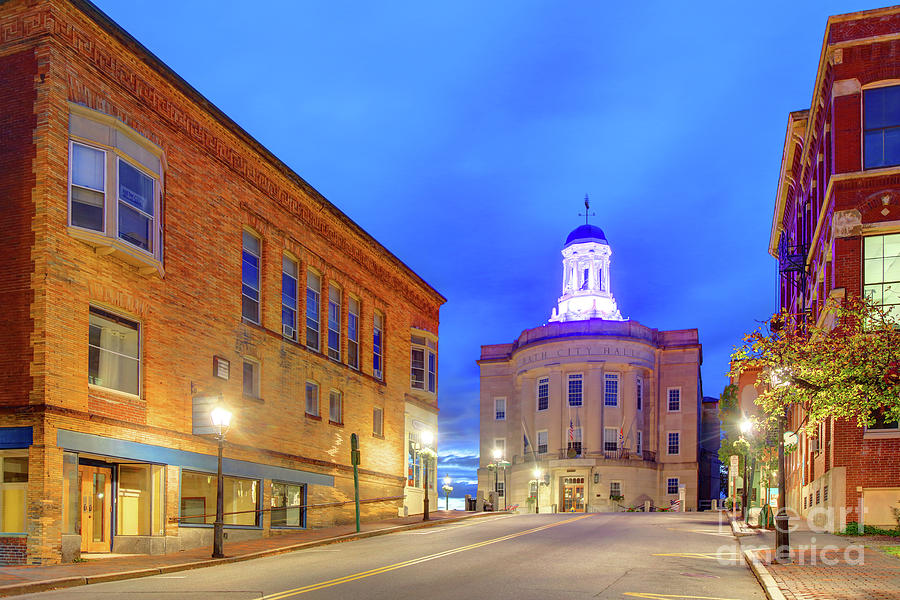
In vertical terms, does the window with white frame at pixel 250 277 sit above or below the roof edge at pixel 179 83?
below

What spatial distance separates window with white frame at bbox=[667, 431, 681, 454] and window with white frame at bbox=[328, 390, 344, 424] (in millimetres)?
53654

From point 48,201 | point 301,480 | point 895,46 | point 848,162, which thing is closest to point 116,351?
point 48,201

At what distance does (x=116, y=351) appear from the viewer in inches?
893

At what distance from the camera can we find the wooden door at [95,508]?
71.2ft

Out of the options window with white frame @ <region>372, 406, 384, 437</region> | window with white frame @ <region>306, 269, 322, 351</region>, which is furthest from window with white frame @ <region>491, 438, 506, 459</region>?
window with white frame @ <region>306, 269, 322, 351</region>

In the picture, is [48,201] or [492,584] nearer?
[492,584]

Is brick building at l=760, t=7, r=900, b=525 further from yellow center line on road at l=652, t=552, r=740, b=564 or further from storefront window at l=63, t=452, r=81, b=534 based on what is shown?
storefront window at l=63, t=452, r=81, b=534

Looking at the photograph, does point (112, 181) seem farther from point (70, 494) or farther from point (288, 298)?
point (288, 298)

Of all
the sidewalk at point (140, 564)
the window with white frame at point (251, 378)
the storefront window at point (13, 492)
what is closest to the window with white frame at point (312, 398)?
the window with white frame at point (251, 378)

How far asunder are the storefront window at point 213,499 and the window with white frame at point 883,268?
2054 cm

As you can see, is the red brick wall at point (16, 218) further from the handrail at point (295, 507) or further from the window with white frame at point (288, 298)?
the window with white frame at point (288, 298)

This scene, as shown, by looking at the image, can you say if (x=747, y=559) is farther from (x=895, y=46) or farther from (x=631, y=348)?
(x=631, y=348)

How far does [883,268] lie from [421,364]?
24.2 metres

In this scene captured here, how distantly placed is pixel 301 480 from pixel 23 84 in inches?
674
